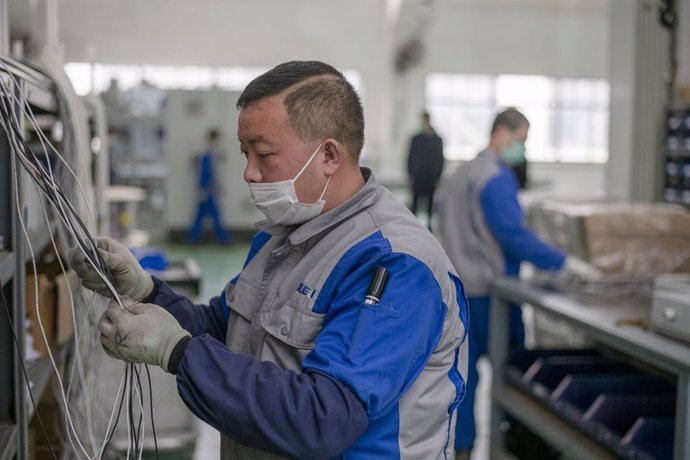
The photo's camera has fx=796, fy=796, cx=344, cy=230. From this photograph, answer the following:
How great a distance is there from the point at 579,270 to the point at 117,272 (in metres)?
2.41

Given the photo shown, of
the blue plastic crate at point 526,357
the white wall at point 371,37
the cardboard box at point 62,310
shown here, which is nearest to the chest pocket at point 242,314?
the cardboard box at point 62,310

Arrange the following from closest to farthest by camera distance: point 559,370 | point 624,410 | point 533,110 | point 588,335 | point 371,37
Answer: point 624,410 → point 588,335 → point 559,370 → point 371,37 → point 533,110

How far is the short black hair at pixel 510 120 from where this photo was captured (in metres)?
3.68

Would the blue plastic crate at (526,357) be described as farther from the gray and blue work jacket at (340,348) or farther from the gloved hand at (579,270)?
the gray and blue work jacket at (340,348)

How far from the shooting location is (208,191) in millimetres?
10055

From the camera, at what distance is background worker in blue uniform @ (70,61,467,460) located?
46.6 inches

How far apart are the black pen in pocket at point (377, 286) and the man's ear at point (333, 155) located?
21 cm

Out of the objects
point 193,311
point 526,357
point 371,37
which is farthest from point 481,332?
point 371,37

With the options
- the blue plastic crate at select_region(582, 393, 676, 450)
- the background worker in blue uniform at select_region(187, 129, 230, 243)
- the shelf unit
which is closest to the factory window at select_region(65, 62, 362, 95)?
the background worker in blue uniform at select_region(187, 129, 230, 243)

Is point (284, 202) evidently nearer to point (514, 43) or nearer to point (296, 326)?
point (296, 326)

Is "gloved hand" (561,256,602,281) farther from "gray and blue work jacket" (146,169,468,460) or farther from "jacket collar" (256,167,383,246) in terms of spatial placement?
"jacket collar" (256,167,383,246)

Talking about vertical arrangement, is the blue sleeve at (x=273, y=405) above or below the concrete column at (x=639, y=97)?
below

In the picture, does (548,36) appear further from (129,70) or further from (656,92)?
(656,92)

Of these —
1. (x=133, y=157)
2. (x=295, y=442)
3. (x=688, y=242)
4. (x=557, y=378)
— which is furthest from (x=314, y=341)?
(x=133, y=157)
